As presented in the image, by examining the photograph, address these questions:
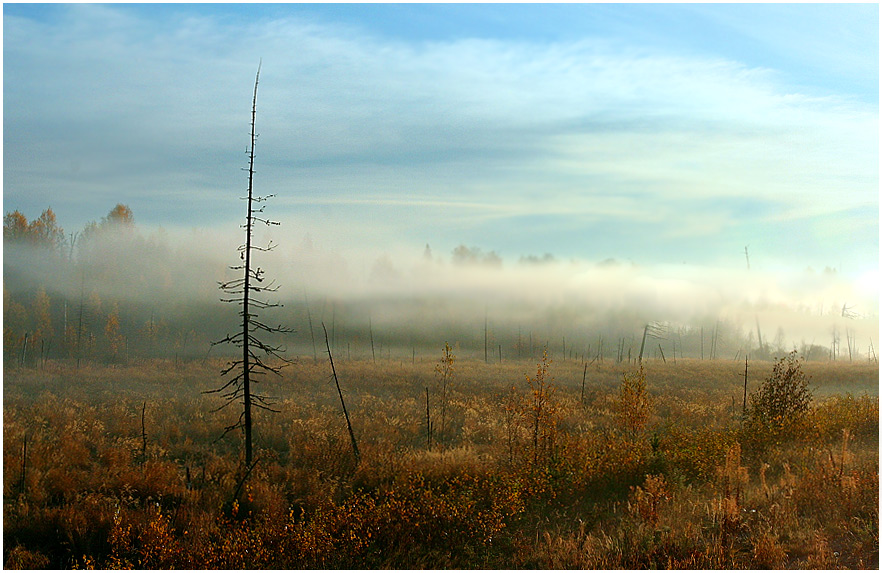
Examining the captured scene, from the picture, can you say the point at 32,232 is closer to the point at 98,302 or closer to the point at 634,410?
the point at 98,302

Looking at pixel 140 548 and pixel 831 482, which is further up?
pixel 831 482

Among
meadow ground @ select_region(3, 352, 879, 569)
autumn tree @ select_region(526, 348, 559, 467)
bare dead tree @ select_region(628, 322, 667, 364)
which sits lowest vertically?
meadow ground @ select_region(3, 352, 879, 569)

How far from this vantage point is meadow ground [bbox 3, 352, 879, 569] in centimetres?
1005

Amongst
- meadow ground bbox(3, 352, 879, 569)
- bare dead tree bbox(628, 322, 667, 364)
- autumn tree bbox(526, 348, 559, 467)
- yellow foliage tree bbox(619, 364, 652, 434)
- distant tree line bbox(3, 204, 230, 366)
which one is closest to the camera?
meadow ground bbox(3, 352, 879, 569)

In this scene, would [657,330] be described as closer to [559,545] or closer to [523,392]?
[523,392]

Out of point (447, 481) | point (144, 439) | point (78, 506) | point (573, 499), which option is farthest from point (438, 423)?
point (78, 506)

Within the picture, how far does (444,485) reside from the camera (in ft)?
43.7

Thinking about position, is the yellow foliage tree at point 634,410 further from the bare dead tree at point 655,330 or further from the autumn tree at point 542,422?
the bare dead tree at point 655,330

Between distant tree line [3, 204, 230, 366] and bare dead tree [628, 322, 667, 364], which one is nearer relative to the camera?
bare dead tree [628, 322, 667, 364]

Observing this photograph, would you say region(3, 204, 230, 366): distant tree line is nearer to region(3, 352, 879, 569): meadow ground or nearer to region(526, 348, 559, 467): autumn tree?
region(3, 352, 879, 569): meadow ground

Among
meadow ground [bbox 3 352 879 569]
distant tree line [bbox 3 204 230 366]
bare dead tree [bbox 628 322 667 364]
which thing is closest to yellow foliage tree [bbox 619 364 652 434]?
meadow ground [bbox 3 352 879 569]

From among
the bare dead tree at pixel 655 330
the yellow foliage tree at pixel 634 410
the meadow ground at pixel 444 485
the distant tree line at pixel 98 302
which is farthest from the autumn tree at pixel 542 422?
the distant tree line at pixel 98 302

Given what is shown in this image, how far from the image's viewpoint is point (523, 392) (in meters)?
20.2

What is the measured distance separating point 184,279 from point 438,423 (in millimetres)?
32981
